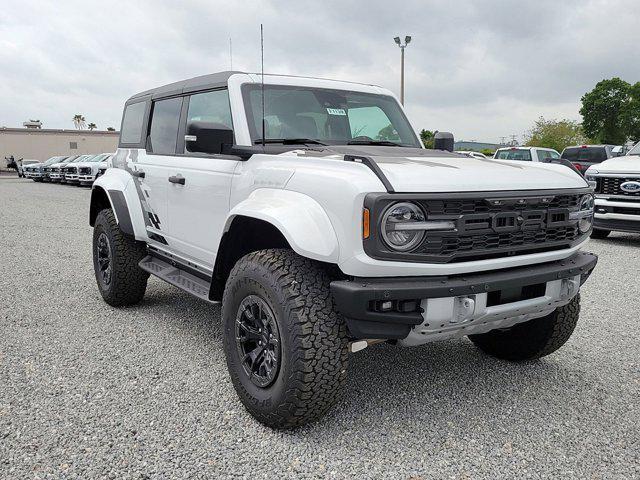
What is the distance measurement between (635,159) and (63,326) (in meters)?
8.66

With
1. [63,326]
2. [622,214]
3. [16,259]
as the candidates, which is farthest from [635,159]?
[16,259]

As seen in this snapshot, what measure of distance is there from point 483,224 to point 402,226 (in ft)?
1.48

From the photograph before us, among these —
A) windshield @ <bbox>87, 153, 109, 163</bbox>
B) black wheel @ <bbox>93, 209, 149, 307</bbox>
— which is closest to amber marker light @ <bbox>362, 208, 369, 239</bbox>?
black wheel @ <bbox>93, 209, 149, 307</bbox>

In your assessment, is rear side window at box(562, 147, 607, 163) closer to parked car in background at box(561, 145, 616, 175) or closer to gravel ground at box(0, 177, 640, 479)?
parked car in background at box(561, 145, 616, 175)

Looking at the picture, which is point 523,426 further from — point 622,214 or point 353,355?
point 622,214

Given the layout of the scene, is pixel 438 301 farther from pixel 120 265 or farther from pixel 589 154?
pixel 589 154

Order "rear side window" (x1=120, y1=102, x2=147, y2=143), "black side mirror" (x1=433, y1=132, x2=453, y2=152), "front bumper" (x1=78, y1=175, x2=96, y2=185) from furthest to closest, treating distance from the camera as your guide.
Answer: "front bumper" (x1=78, y1=175, x2=96, y2=185), "rear side window" (x1=120, y1=102, x2=147, y2=143), "black side mirror" (x1=433, y1=132, x2=453, y2=152)

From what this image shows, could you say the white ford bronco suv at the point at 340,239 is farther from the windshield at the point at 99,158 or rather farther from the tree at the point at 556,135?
the tree at the point at 556,135

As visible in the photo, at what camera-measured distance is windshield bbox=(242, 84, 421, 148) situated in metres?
3.55

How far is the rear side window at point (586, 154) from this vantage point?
15438 millimetres

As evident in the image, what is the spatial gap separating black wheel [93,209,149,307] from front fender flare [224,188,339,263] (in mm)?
2292

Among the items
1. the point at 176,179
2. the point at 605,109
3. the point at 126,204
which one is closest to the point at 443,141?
the point at 176,179

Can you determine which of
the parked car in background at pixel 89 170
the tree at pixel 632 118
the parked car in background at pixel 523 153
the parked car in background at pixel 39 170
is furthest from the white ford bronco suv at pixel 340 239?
the tree at pixel 632 118

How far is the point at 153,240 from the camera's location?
14.9 feet
